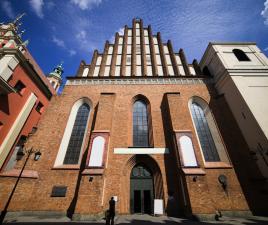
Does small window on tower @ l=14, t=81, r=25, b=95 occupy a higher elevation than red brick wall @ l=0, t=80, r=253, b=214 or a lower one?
higher

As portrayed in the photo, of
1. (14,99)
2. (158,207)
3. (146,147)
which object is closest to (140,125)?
(146,147)

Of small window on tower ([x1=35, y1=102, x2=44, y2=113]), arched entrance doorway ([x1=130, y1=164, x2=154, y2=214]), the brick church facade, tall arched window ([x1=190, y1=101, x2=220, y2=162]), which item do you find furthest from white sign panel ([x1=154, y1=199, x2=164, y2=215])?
small window on tower ([x1=35, y1=102, x2=44, y2=113])

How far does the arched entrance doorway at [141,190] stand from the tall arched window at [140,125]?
5.79ft

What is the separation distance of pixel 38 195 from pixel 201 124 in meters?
11.8

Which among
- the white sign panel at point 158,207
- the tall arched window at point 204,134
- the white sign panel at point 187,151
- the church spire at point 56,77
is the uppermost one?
the church spire at point 56,77

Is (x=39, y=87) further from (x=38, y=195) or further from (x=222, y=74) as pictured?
(x=222, y=74)

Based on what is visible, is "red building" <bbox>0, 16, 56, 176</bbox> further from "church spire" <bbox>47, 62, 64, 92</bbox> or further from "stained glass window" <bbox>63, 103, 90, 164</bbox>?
"church spire" <bbox>47, 62, 64, 92</bbox>

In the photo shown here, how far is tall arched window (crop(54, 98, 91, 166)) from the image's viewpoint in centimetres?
1016

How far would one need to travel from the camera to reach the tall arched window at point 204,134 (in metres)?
10.2

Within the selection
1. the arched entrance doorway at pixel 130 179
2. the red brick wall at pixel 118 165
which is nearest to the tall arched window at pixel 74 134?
the red brick wall at pixel 118 165

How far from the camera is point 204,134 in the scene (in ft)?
36.3

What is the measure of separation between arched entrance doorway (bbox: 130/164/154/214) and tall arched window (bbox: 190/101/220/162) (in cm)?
422

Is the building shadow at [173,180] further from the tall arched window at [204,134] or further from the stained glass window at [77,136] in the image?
the stained glass window at [77,136]

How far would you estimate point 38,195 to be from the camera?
8.60 metres
